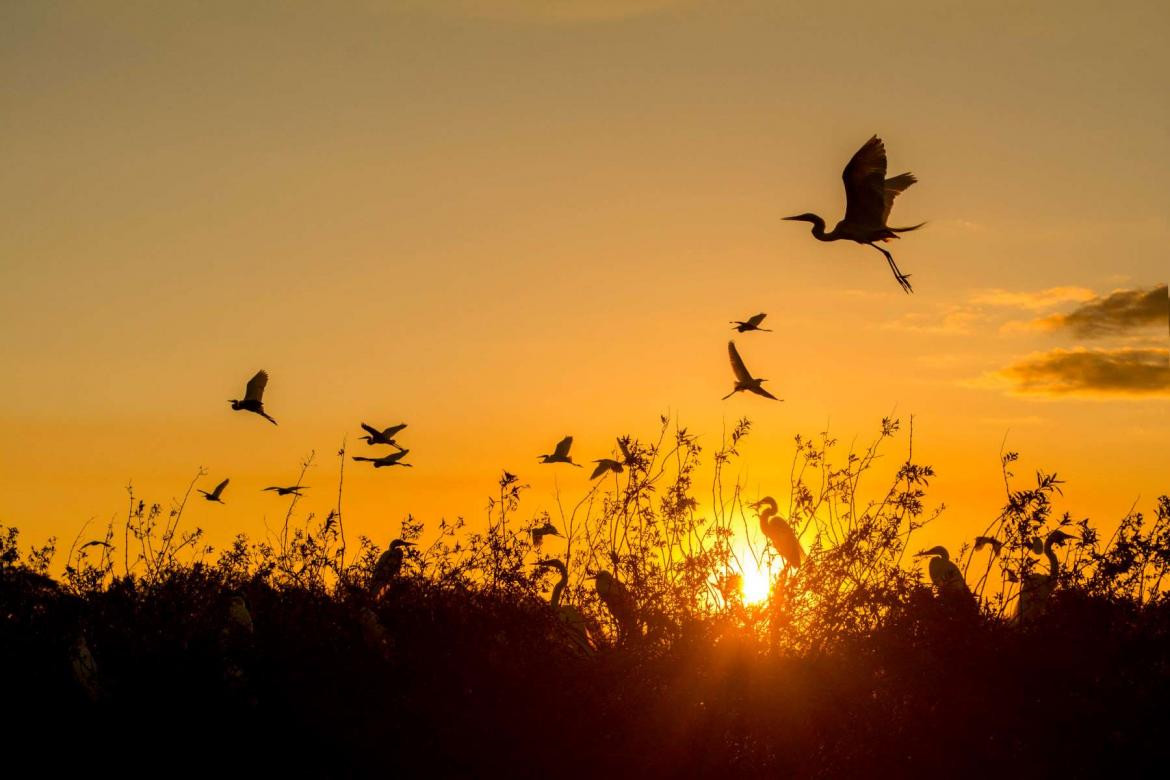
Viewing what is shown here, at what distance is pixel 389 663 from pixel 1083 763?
624 cm

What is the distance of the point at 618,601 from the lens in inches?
526

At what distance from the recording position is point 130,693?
1148 cm

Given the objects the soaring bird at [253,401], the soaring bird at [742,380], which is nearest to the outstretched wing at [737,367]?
the soaring bird at [742,380]

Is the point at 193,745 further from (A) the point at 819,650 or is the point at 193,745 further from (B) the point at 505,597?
(A) the point at 819,650

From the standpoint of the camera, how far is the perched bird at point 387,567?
44.7 ft

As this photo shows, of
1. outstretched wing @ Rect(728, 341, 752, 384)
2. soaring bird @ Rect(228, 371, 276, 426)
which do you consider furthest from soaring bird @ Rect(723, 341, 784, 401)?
soaring bird @ Rect(228, 371, 276, 426)

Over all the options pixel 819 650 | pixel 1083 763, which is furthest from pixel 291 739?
pixel 1083 763

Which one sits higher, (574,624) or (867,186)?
(867,186)

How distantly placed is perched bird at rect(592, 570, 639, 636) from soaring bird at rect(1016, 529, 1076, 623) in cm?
383

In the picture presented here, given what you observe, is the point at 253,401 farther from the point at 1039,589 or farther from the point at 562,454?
the point at 1039,589

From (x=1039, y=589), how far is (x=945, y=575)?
4.82ft

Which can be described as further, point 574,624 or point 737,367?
point 737,367

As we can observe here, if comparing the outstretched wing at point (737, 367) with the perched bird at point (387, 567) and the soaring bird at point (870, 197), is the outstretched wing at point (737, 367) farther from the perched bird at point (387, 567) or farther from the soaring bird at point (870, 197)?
the perched bird at point (387, 567)

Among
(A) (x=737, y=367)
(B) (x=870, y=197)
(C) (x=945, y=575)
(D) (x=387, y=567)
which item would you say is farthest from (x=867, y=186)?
(D) (x=387, y=567)
